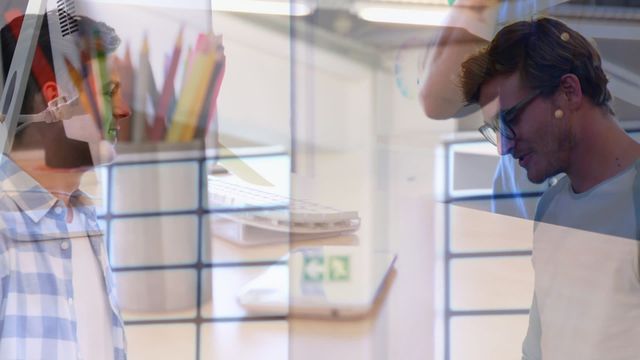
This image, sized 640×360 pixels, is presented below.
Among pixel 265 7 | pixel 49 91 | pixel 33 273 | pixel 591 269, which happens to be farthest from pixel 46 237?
pixel 591 269

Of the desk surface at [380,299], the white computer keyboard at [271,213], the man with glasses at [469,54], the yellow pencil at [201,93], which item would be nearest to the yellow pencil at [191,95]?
the yellow pencil at [201,93]

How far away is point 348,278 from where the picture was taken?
3.45 feet

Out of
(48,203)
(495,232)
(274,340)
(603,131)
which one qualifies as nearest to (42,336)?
(48,203)

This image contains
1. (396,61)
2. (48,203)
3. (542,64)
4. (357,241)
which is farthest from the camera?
(357,241)

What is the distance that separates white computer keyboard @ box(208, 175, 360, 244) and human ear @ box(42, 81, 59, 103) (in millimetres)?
295

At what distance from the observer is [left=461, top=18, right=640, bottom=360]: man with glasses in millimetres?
632

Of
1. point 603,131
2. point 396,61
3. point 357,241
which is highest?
point 396,61

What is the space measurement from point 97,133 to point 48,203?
0.40ft

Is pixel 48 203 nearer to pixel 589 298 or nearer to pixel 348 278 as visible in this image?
pixel 348 278

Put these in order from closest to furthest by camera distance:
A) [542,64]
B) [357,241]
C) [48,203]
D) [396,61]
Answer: [542,64]
[48,203]
[396,61]
[357,241]

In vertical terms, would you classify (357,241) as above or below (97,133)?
below

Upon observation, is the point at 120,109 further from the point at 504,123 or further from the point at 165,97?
the point at 504,123

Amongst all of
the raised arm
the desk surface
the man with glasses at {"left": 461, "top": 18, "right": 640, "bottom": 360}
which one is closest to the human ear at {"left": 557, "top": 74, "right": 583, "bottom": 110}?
the man with glasses at {"left": 461, "top": 18, "right": 640, "bottom": 360}

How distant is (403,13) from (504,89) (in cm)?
26
